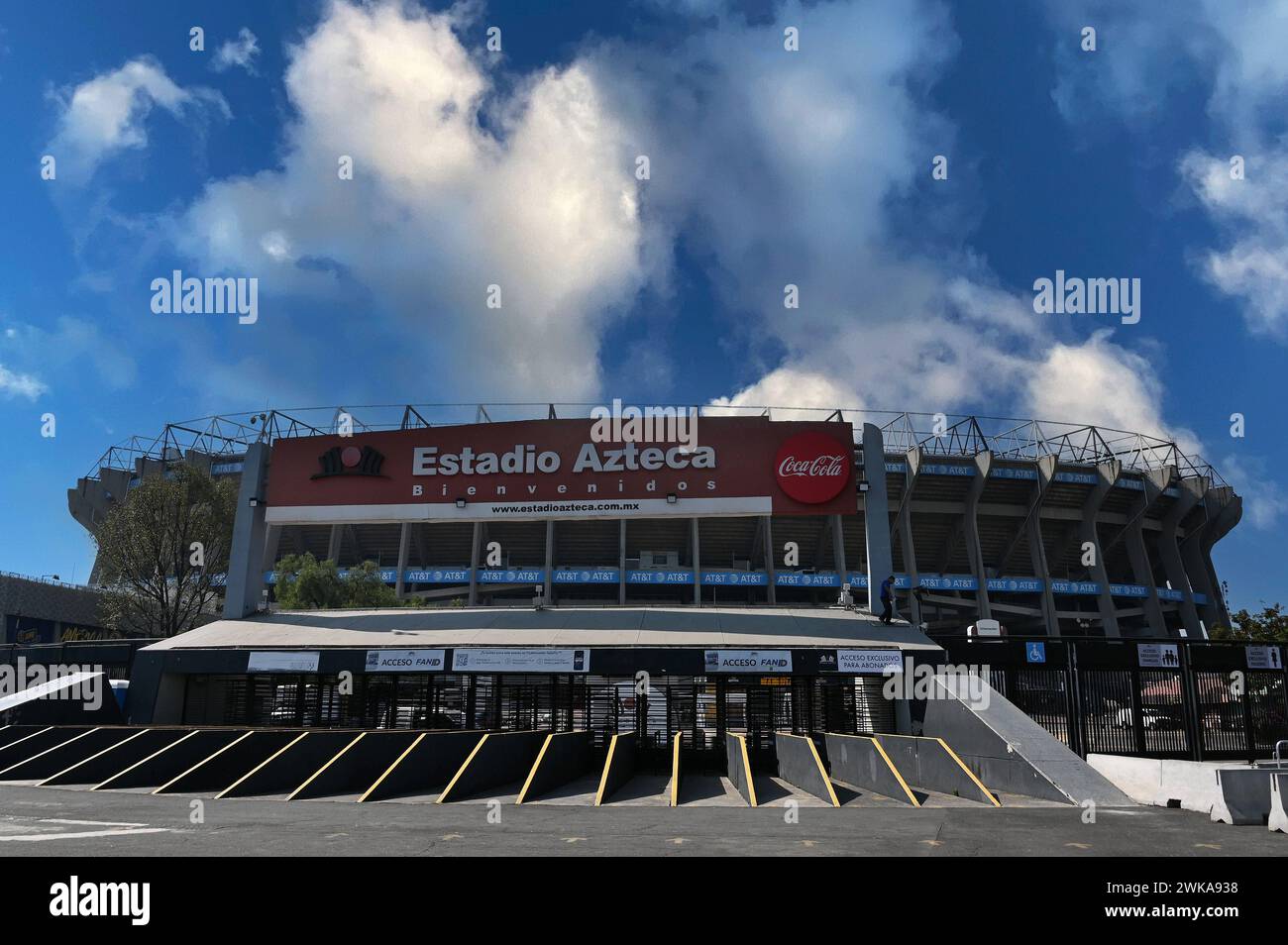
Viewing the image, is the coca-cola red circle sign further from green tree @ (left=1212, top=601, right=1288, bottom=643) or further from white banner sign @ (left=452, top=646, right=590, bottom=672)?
green tree @ (left=1212, top=601, right=1288, bottom=643)

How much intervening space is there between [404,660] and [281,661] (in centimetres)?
367

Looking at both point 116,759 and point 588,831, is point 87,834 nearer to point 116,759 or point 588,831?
point 588,831

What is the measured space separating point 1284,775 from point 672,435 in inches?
721

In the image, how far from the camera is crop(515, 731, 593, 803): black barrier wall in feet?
48.8

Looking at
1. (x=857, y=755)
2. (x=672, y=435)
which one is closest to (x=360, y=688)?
(x=672, y=435)

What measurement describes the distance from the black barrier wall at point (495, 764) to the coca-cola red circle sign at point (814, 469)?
469 inches

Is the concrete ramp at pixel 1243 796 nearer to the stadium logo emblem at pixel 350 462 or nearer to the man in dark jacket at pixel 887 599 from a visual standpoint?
the man in dark jacket at pixel 887 599

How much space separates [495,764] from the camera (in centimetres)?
1617

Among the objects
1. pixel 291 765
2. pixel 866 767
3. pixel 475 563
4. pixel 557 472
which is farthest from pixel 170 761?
pixel 475 563

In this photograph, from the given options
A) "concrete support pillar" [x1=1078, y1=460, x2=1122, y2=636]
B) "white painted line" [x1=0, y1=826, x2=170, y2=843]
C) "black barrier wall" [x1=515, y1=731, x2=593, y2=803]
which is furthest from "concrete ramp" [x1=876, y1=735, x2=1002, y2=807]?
"concrete support pillar" [x1=1078, y1=460, x2=1122, y2=636]

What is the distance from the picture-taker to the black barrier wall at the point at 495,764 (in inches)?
580

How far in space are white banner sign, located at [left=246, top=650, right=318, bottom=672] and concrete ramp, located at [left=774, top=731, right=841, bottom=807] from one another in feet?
42.4

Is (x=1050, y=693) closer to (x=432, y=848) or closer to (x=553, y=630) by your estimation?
(x=553, y=630)
